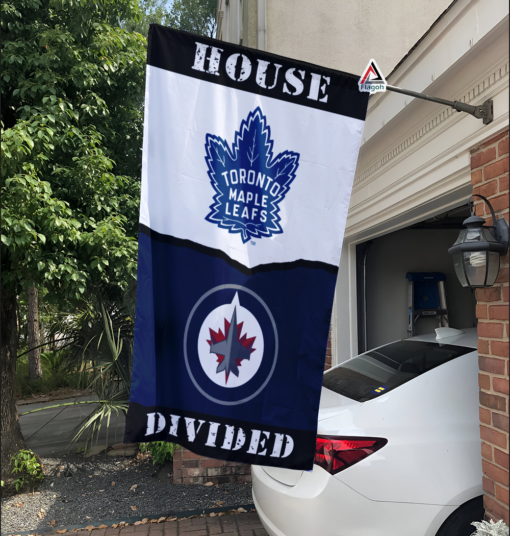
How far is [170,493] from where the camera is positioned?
5.13 meters

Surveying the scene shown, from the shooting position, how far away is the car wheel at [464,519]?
9.20 ft

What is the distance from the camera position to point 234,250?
8.26 feet

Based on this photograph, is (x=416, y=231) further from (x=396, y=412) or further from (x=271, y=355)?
(x=271, y=355)

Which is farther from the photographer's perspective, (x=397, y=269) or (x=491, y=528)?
(x=397, y=269)

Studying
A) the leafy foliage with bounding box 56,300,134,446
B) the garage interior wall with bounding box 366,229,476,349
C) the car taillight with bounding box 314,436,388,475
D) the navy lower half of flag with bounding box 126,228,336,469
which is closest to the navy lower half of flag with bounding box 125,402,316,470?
the navy lower half of flag with bounding box 126,228,336,469

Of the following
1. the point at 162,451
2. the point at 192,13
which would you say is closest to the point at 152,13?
the point at 192,13

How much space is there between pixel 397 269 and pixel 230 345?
537 cm

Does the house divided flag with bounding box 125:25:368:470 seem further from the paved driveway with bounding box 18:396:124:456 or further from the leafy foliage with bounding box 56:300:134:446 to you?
the paved driveway with bounding box 18:396:124:456

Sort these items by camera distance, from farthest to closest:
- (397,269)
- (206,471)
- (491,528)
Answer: (397,269) → (206,471) → (491,528)

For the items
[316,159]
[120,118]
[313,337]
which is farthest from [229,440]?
[120,118]

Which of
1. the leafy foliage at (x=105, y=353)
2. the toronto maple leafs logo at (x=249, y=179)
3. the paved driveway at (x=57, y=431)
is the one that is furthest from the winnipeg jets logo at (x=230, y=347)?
the paved driveway at (x=57, y=431)

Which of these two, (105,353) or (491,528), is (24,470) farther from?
(491,528)

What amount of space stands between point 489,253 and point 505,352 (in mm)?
520

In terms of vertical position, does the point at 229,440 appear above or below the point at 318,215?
below
